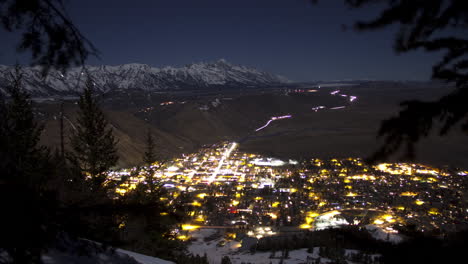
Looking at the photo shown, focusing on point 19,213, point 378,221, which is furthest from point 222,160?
point 19,213

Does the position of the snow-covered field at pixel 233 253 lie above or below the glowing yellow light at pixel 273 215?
below

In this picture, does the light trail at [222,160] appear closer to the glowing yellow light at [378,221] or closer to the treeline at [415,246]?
the glowing yellow light at [378,221]

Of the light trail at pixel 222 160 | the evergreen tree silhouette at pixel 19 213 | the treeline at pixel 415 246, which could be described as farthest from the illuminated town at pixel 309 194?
the treeline at pixel 415 246

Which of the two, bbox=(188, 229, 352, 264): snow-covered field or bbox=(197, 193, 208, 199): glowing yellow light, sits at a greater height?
bbox=(197, 193, 208, 199): glowing yellow light

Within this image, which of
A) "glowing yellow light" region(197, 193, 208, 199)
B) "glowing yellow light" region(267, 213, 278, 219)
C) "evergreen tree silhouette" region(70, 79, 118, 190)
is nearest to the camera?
Answer: "evergreen tree silhouette" region(70, 79, 118, 190)

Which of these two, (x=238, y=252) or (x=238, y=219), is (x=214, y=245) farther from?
(x=238, y=219)

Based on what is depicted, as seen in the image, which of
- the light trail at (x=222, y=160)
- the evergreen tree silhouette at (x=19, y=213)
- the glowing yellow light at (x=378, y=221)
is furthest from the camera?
the light trail at (x=222, y=160)

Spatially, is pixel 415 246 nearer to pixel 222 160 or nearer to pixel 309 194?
pixel 309 194

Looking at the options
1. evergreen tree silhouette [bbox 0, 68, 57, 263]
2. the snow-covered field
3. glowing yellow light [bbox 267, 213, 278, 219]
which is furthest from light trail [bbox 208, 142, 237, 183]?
evergreen tree silhouette [bbox 0, 68, 57, 263]

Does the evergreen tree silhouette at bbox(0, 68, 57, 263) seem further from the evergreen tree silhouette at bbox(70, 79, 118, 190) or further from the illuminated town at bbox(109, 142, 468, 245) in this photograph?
the evergreen tree silhouette at bbox(70, 79, 118, 190)
